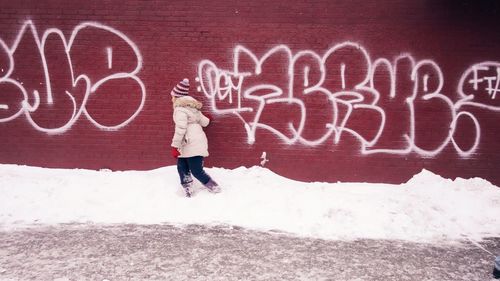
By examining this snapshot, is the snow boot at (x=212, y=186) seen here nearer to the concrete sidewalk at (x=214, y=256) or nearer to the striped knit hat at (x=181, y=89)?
the concrete sidewalk at (x=214, y=256)

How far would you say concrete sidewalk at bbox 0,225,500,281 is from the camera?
4.28m

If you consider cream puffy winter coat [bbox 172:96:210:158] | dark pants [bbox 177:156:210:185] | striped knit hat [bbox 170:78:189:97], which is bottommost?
dark pants [bbox 177:156:210:185]

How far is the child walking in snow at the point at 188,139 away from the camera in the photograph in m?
5.89

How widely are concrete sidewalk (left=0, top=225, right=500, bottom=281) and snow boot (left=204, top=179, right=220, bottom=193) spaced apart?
893 mm

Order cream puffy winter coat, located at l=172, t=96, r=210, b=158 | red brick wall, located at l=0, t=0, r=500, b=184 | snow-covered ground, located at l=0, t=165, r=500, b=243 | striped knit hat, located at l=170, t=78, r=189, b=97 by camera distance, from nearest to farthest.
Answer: snow-covered ground, located at l=0, t=165, r=500, b=243
cream puffy winter coat, located at l=172, t=96, r=210, b=158
striped knit hat, located at l=170, t=78, r=189, b=97
red brick wall, located at l=0, t=0, r=500, b=184

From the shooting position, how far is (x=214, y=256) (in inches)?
183

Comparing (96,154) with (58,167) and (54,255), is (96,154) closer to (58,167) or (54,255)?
(58,167)

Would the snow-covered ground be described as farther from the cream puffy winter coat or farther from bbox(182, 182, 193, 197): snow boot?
the cream puffy winter coat

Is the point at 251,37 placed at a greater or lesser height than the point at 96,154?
greater

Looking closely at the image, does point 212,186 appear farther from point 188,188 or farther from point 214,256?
point 214,256

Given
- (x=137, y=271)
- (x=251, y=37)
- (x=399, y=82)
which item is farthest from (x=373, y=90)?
(x=137, y=271)

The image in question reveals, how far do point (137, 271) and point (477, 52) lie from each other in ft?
17.8

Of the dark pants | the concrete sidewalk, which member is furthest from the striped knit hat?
the concrete sidewalk

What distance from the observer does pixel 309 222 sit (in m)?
5.54
